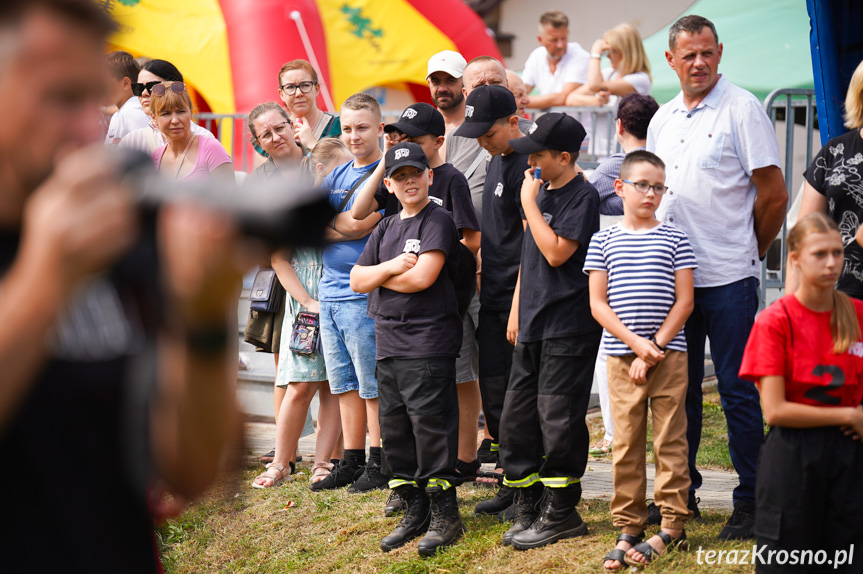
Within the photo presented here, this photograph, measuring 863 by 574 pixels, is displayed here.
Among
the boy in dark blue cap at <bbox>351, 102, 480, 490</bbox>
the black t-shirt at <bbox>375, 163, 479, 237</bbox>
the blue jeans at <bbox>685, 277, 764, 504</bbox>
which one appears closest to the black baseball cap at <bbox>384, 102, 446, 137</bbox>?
the boy in dark blue cap at <bbox>351, 102, 480, 490</bbox>

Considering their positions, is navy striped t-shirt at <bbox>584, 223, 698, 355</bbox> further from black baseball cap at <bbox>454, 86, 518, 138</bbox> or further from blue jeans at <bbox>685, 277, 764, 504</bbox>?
black baseball cap at <bbox>454, 86, 518, 138</bbox>

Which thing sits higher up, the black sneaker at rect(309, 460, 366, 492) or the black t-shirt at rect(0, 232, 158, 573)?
the black t-shirt at rect(0, 232, 158, 573)

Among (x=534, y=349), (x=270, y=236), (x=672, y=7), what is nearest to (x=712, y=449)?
(x=534, y=349)

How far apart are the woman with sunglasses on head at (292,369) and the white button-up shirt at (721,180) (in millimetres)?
2172

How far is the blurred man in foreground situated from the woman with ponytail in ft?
8.02

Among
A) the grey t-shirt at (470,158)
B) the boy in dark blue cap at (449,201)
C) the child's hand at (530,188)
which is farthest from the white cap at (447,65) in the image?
the child's hand at (530,188)

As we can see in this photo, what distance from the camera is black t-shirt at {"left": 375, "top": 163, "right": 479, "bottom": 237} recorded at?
16.2ft

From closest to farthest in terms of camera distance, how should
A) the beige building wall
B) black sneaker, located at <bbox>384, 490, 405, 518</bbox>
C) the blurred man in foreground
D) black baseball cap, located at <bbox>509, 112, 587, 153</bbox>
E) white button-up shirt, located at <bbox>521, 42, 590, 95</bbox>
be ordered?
the blurred man in foreground
black baseball cap, located at <bbox>509, 112, 587, 153</bbox>
black sneaker, located at <bbox>384, 490, 405, 518</bbox>
white button-up shirt, located at <bbox>521, 42, 590, 95</bbox>
the beige building wall

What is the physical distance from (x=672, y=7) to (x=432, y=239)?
13.4 m

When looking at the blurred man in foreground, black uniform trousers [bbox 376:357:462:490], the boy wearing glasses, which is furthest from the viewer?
black uniform trousers [bbox 376:357:462:490]

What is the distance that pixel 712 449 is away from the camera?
18.6 ft

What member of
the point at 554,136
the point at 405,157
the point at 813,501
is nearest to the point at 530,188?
the point at 554,136

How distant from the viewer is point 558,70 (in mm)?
9602

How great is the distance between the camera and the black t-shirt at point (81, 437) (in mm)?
1189
